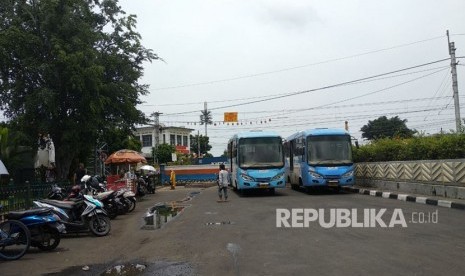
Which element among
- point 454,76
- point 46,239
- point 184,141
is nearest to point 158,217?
point 46,239

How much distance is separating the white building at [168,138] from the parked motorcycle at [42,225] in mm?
76300

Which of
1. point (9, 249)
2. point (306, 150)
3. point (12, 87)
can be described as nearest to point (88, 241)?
point (9, 249)

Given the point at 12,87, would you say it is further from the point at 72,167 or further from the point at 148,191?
the point at 148,191

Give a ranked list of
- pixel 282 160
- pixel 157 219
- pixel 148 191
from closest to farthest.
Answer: pixel 157 219 → pixel 282 160 → pixel 148 191

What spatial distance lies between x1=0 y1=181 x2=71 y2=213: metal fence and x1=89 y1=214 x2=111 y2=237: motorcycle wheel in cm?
299

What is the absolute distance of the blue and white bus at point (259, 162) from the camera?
21906 mm

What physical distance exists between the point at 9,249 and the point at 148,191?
68.5 feet

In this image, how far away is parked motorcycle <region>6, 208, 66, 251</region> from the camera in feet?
31.6

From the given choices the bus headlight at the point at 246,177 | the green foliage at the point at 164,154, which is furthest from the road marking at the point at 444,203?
the green foliage at the point at 164,154

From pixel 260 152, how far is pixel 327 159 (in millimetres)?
3108

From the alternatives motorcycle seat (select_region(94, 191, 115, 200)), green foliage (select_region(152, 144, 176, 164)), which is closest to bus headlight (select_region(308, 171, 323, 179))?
motorcycle seat (select_region(94, 191, 115, 200))

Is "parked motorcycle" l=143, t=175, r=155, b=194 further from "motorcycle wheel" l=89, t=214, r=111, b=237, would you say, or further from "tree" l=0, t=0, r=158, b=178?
"motorcycle wheel" l=89, t=214, r=111, b=237

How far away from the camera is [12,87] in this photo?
20578 millimetres

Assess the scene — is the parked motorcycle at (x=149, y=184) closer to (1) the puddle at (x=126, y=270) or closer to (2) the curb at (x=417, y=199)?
(2) the curb at (x=417, y=199)
